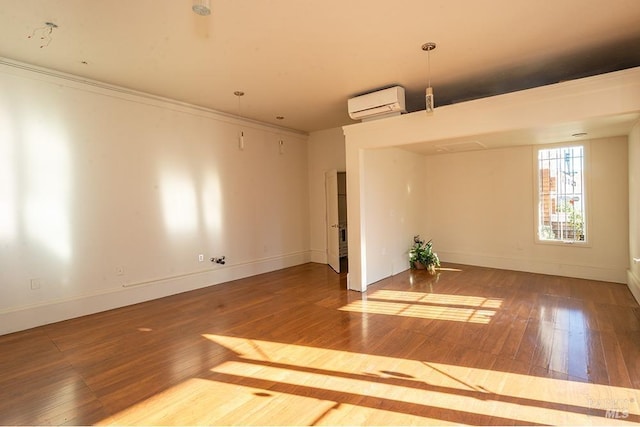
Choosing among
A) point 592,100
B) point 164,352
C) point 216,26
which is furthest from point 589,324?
point 216,26

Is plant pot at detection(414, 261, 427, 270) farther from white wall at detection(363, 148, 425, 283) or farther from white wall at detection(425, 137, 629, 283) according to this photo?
white wall at detection(425, 137, 629, 283)

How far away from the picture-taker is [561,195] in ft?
18.5

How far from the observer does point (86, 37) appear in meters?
3.06

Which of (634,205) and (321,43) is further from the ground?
(321,43)

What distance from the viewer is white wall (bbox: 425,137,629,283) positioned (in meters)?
5.11

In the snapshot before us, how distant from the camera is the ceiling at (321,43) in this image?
2.67 m

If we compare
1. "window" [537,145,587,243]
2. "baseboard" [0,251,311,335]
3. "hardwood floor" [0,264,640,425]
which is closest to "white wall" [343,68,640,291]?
"window" [537,145,587,243]

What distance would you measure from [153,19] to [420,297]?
4.51 meters

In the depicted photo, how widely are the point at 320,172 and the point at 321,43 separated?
4183 millimetres

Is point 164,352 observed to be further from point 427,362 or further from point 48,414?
point 427,362

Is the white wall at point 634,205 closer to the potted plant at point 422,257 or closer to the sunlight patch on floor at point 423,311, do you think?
the sunlight patch on floor at point 423,311

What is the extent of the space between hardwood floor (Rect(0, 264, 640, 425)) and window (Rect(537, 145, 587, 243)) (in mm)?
1232

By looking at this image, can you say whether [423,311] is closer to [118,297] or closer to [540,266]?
[540,266]

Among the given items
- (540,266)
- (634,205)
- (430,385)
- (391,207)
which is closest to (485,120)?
(391,207)
